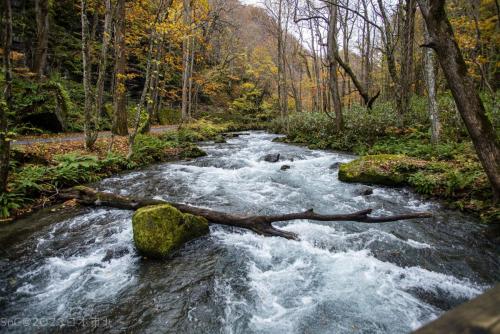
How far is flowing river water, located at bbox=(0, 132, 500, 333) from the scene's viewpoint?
12.3 ft

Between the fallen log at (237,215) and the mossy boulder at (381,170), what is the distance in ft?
11.7

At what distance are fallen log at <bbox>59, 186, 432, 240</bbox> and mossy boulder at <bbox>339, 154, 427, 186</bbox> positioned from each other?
3.57 meters

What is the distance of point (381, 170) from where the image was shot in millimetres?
9625

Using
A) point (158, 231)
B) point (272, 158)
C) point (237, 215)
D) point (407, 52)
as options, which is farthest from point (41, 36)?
point (407, 52)

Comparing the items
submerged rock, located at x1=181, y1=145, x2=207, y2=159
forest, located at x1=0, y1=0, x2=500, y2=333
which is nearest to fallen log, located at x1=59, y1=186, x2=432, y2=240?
forest, located at x1=0, y1=0, x2=500, y2=333

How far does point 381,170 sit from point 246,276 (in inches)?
271

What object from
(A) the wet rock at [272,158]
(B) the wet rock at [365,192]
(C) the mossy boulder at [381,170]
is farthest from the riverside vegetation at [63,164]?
(B) the wet rock at [365,192]

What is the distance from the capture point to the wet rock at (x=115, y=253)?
5.07m

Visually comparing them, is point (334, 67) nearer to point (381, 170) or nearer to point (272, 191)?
point (381, 170)

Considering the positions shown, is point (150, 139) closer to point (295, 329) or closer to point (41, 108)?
point (41, 108)

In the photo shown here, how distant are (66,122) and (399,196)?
1632cm

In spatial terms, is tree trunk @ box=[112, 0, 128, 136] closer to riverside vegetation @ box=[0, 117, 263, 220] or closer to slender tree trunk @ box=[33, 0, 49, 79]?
riverside vegetation @ box=[0, 117, 263, 220]

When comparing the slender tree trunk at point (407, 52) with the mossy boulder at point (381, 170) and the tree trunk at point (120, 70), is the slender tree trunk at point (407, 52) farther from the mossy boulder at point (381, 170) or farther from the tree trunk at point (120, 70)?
the tree trunk at point (120, 70)

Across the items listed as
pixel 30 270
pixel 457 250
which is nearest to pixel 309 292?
pixel 457 250
